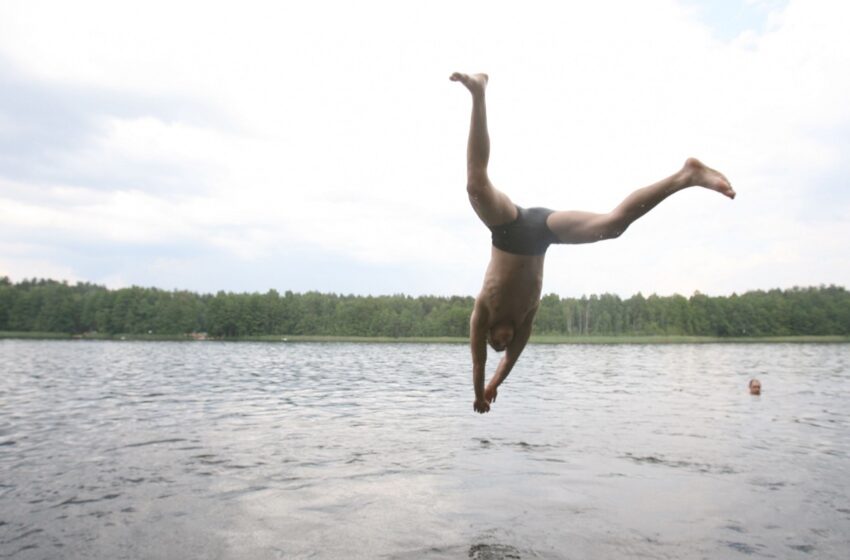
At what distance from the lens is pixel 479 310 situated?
841cm

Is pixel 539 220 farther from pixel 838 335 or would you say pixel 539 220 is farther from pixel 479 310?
pixel 838 335

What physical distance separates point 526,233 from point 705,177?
2093mm

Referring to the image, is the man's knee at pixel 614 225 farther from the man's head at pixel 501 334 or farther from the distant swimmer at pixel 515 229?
the man's head at pixel 501 334

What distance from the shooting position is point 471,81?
20.7 feet

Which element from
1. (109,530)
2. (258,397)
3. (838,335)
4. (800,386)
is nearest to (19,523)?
(109,530)

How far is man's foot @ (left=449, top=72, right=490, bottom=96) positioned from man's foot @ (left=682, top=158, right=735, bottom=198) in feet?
7.47

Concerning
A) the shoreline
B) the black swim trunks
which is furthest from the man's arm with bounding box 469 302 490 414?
the shoreline

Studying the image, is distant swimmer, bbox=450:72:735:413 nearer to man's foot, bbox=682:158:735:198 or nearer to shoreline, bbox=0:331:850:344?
man's foot, bbox=682:158:735:198

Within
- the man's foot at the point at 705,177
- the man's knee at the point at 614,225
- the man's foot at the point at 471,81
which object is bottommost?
the man's knee at the point at 614,225

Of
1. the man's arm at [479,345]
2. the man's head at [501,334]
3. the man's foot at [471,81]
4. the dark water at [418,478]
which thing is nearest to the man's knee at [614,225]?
the man's foot at [471,81]

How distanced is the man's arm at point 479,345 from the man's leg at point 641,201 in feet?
6.04

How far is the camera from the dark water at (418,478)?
11484mm

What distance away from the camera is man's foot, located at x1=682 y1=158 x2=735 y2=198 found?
6.11 meters

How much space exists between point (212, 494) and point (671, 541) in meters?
10.2
